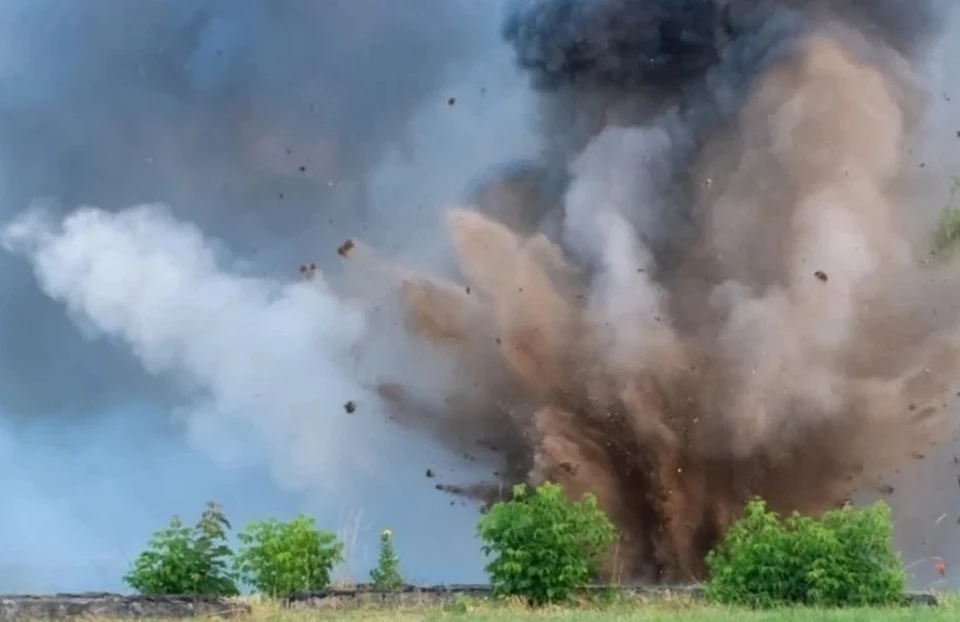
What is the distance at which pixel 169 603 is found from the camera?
11.5 meters

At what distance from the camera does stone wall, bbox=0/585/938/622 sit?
11406 mm

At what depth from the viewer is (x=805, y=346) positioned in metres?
16.0

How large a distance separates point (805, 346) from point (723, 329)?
3.36 ft

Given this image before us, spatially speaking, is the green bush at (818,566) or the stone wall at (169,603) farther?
the green bush at (818,566)

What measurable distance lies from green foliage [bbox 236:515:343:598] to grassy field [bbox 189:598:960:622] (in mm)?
1095

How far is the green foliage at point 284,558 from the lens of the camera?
40.7ft

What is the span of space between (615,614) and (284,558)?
12.2ft

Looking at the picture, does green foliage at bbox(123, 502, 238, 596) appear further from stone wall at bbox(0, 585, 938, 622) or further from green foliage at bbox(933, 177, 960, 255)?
green foliage at bbox(933, 177, 960, 255)

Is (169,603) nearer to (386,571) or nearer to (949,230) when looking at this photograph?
(386,571)

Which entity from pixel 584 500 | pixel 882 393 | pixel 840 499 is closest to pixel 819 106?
pixel 882 393

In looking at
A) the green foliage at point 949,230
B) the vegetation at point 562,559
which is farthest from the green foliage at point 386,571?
the green foliage at point 949,230

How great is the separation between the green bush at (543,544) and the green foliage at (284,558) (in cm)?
163

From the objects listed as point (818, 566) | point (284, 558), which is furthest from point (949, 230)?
point (284, 558)

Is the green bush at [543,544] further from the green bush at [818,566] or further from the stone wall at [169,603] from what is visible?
the green bush at [818,566]
